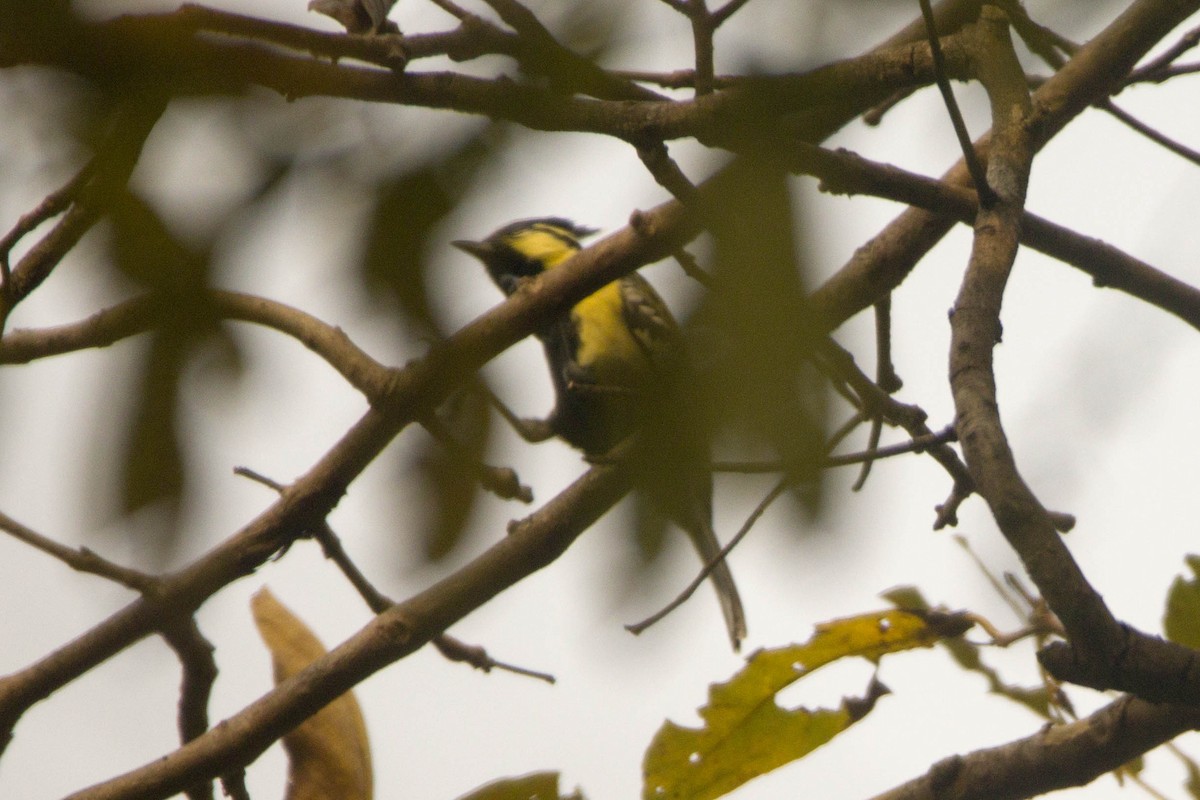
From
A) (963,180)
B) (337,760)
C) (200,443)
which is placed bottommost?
(200,443)

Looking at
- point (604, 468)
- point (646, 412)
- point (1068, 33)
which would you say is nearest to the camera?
point (1068, 33)

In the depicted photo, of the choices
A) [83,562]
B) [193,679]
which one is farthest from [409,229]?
[193,679]

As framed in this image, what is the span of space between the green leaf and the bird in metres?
0.68

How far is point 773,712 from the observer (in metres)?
1.72

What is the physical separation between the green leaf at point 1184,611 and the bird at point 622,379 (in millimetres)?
680

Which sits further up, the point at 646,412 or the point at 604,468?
the point at 604,468

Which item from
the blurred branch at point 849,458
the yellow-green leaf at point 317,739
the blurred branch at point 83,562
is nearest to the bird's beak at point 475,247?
the blurred branch at point 849,458

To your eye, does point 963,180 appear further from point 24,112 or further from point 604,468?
point 24,112

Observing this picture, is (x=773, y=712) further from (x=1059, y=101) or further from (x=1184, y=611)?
(x=1059, y=101)

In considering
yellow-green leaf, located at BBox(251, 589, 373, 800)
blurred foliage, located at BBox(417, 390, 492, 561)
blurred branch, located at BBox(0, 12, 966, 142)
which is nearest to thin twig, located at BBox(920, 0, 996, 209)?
blurred branch, located at BBox(0, 12, 966, 142)

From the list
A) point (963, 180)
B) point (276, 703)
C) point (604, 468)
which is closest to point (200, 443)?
point (604, 468)

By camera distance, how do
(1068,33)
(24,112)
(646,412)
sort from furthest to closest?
1. (646,412)
2. (1068,33)
3. (24,112)

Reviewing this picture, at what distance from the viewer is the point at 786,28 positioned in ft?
2.51

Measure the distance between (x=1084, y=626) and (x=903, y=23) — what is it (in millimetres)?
508
